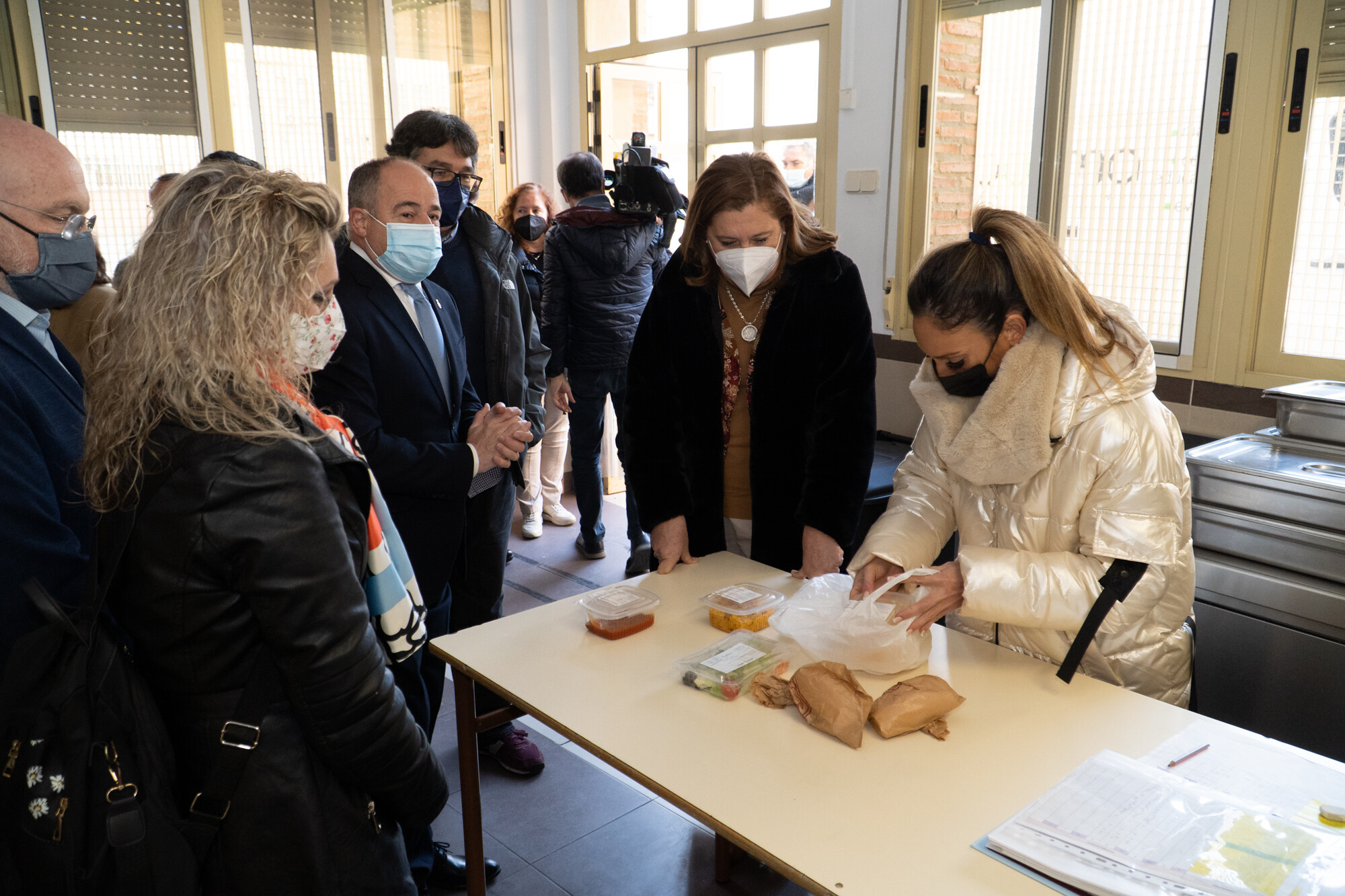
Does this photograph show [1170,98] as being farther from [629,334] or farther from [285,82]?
[285,82]

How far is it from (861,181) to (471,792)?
3123 millimetres

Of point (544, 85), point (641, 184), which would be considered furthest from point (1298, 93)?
point (544, 85)

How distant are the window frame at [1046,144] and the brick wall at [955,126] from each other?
0.03 meters

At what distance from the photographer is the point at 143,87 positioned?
4258mm

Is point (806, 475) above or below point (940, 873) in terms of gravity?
above

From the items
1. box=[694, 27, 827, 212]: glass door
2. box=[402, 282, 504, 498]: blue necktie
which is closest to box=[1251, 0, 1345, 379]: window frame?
box=[694, 27, 827, 212]: glass door

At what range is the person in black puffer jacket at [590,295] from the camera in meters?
3.89

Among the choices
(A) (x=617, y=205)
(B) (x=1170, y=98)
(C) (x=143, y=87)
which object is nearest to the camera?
(B) (x=1170, y=98)

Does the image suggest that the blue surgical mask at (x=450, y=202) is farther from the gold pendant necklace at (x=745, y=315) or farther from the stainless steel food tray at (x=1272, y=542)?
the stainless steel food tray at (x=1272, y=542)

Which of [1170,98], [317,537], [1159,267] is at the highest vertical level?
[1170,98]

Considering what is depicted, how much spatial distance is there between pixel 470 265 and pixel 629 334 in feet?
5.32

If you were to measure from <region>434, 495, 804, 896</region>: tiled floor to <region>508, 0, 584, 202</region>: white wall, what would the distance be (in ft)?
12.3

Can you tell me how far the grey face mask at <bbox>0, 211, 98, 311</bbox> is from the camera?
142 cm

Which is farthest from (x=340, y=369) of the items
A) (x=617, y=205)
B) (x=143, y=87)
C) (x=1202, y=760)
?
(x=143, y=87)
